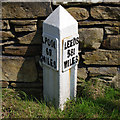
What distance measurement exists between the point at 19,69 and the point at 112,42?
1.33 m

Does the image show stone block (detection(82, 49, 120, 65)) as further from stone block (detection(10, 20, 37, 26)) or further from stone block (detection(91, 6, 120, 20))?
stone block (detection(10, 20, 37, 26))

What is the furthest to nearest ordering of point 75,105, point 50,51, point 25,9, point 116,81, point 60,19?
point 116,81, point 75,105, point 25,9, point 50,51, point 60,19

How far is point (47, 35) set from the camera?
2.85 metres

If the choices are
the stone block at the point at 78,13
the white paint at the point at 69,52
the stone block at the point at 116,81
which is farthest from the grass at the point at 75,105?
the stone block at the point at 78,13

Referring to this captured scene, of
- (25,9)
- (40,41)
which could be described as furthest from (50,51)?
(25,9)

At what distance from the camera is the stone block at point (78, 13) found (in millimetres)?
3047

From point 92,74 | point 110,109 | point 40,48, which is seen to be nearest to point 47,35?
point 40,48

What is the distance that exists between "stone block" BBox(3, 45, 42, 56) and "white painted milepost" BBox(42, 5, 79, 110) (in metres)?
0.30

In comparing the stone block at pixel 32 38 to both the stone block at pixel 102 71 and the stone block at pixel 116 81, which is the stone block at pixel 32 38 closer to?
the stone block at pixel 102 71

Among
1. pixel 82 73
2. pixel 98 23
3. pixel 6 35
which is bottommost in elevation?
pixel 82 73

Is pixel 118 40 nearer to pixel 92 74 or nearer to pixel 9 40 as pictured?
pixel 92 74

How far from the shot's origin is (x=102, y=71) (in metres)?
3.40

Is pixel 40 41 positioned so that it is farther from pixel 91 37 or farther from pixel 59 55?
pixel 91 37

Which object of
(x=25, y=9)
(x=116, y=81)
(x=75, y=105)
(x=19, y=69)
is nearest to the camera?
(x=25, y=9)
